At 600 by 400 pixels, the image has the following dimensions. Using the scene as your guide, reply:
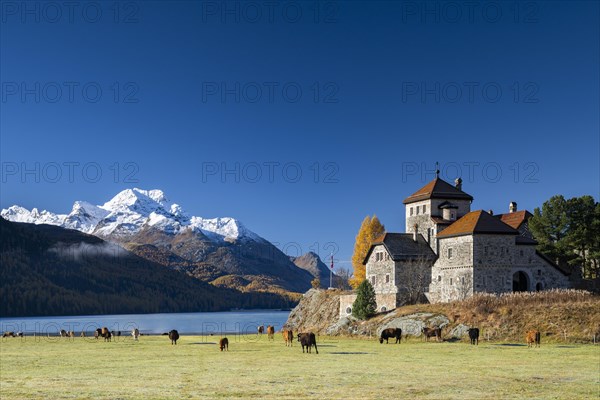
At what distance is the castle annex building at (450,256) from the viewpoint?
277 feet

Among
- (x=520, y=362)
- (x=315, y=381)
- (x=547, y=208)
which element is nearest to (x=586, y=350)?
(x=520, y=362)

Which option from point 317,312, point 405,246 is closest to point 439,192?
point 405,246

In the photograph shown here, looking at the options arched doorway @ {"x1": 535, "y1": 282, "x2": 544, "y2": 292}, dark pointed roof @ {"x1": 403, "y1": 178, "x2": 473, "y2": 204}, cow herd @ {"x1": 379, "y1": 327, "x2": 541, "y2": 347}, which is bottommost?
cow herd @ {"x1": 379, "y1": 327, "x2": 541, "y2": 347}

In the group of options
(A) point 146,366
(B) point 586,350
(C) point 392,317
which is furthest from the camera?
(C) point 392,317

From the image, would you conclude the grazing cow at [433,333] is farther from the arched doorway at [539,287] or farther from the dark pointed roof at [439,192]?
the dark pointed roof at [439,192]

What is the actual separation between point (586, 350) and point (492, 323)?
55.3 ft

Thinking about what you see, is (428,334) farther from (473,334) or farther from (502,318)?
(502,318)

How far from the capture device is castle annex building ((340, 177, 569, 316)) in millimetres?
84500

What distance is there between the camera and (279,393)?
29.7 meters

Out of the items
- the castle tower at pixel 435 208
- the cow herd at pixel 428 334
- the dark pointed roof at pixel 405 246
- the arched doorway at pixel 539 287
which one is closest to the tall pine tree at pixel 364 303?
the dark pointed roof at pixel 405 246

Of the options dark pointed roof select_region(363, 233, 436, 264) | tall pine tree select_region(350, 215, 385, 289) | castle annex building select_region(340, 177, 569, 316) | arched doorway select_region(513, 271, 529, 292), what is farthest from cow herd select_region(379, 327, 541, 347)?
tall pine tree select_region(350, 215, 385, 289)

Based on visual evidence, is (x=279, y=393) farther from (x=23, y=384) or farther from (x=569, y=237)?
(x=569, y=237)

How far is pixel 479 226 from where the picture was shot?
84.2 meters

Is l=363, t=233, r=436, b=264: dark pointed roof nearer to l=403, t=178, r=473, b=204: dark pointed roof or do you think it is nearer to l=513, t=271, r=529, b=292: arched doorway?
l=403, t=178, r=473, b=204: dark pointed roof
